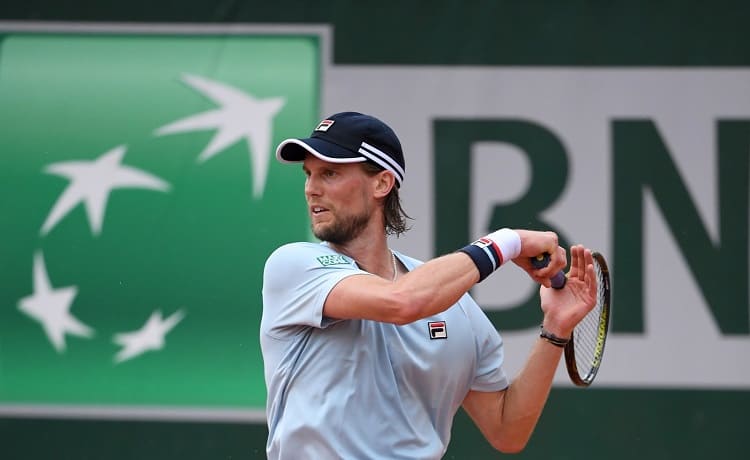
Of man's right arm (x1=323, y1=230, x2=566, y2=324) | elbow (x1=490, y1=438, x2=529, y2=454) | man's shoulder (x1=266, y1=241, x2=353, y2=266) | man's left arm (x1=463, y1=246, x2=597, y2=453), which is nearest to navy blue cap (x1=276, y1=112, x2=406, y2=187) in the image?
man's shoulder (x1=266, y1=241, x2=353, y2=266)

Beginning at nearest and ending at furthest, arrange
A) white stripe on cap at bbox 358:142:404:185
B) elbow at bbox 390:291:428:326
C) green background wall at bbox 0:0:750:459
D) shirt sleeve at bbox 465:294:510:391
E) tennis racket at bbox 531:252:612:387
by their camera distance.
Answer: elbow at bbox 390:291:428:326 → white stripe on cap at bbox 358:142:404:185 → shirt sleeve at bbox 465:294:510:391 → tennis racket at bbox 531:252:612:387 → green background wall at bbox 0:0:750:459

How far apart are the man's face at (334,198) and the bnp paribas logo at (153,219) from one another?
2.21m

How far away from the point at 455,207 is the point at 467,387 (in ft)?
7.16

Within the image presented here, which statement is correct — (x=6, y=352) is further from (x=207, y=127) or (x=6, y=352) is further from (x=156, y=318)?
(x=207, y=127)

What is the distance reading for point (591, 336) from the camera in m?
3.39

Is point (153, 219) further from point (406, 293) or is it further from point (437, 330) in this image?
point (406, 293)

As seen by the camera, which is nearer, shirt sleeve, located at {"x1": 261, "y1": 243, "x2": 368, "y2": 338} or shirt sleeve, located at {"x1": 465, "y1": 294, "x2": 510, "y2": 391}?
shirt sleeve, located at {"x1": 261, "y1": 243, "x2": 368, "y2": 338}

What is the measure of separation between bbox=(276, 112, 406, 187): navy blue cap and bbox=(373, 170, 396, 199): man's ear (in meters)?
0.02

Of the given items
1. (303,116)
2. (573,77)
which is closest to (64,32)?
(303,116)

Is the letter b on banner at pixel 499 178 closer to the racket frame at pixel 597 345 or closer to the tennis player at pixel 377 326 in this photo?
A: the racket frame at pixel 597 345

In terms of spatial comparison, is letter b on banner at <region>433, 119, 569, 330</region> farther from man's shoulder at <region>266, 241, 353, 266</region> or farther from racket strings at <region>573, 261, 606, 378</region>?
man's shoulder at <region>266, 241, 353, 266</region>

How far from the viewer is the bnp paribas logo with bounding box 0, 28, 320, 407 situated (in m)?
5.10

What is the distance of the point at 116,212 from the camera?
16.9 ft

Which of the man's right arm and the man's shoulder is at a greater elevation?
the man's shoulder
